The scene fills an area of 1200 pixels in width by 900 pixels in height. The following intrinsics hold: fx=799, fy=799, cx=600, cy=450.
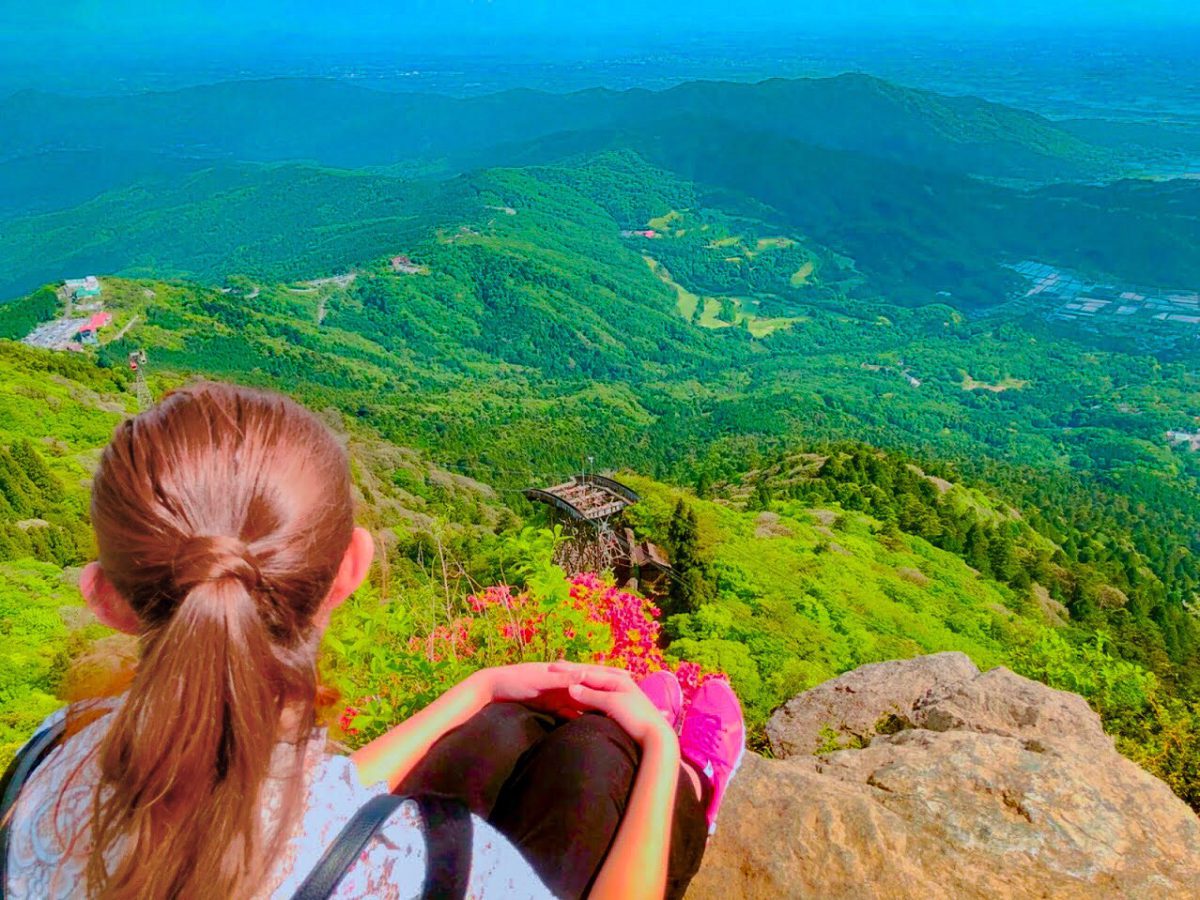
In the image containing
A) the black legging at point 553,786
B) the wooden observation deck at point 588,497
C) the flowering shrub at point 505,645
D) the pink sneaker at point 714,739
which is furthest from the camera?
the wooden observation deck at point 588,497

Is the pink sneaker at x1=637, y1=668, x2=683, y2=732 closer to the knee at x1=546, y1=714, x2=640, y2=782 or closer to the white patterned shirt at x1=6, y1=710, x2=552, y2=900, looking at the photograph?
the knee at x1=546, y1=714, x2=640, y2=782

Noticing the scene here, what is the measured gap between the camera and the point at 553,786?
108 inches

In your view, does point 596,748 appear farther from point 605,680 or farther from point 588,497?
point 588,497

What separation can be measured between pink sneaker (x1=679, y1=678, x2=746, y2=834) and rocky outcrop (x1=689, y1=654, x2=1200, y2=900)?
0.92 m

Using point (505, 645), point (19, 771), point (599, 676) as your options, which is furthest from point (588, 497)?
point (19, 771)

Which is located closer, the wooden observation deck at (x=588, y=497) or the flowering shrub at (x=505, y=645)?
the flowering shrub at (x=505, y=645)

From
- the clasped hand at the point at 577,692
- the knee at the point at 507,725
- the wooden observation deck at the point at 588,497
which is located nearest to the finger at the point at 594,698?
the clasped hand at the point at 577,692

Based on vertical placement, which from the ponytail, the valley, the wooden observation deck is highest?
the ponytail

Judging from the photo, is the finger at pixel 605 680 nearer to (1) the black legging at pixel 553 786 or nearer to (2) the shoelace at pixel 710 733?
(1) the black legging at pixel 553 786

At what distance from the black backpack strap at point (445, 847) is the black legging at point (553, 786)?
669mm

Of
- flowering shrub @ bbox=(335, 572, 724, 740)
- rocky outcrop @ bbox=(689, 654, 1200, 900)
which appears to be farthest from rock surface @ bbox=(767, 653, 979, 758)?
flowering shrub @ bbox=(335, 572, 724, 740)

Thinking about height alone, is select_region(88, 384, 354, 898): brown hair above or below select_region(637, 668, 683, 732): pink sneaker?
above

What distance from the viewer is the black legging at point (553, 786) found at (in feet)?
8.52

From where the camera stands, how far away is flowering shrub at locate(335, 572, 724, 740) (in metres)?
4.18
